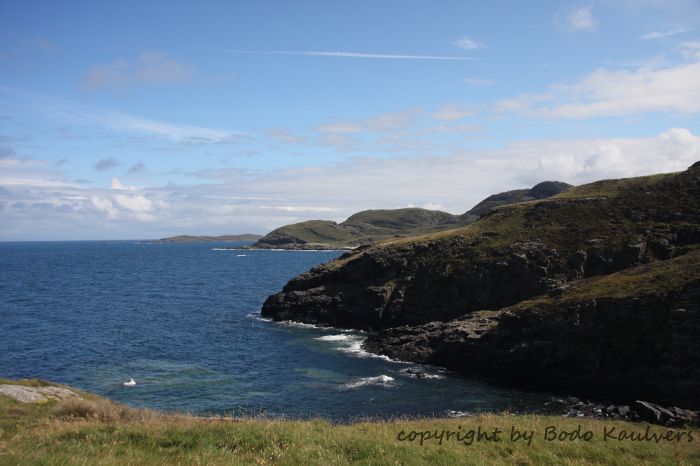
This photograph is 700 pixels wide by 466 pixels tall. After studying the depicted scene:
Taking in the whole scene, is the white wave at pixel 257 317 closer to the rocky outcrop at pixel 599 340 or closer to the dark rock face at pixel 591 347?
the rocky outcrop at pixel 599 340

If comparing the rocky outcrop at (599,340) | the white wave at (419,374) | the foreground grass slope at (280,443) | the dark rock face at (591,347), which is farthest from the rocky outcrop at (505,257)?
the foreground grass slope at (280,443)

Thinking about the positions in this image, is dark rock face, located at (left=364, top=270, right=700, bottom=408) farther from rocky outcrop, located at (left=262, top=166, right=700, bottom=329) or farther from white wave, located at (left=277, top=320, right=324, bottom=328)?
white wave, located at (left=277, top=320, right=324, bottom=328)

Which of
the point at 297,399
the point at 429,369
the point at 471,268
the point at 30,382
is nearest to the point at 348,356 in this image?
the point at 429,369

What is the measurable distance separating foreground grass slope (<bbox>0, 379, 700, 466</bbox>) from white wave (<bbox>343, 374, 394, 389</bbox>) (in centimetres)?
2530

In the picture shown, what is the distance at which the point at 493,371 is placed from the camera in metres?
52.0

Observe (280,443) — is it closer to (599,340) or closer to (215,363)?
(599,340)

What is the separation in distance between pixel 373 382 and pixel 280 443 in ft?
118

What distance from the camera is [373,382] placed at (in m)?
48.8

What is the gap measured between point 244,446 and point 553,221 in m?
77.4

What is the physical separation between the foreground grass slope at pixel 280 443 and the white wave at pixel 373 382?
996 inches

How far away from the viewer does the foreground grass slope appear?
12.5m

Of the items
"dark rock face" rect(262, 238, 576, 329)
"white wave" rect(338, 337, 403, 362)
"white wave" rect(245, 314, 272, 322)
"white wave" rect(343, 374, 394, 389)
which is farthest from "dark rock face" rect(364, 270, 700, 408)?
"white wave" rect(245, 314, 272, 322)

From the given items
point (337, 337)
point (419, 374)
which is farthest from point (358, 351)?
point (419, 374)

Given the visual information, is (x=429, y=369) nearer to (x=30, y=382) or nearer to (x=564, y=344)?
(x=564, y=344)
